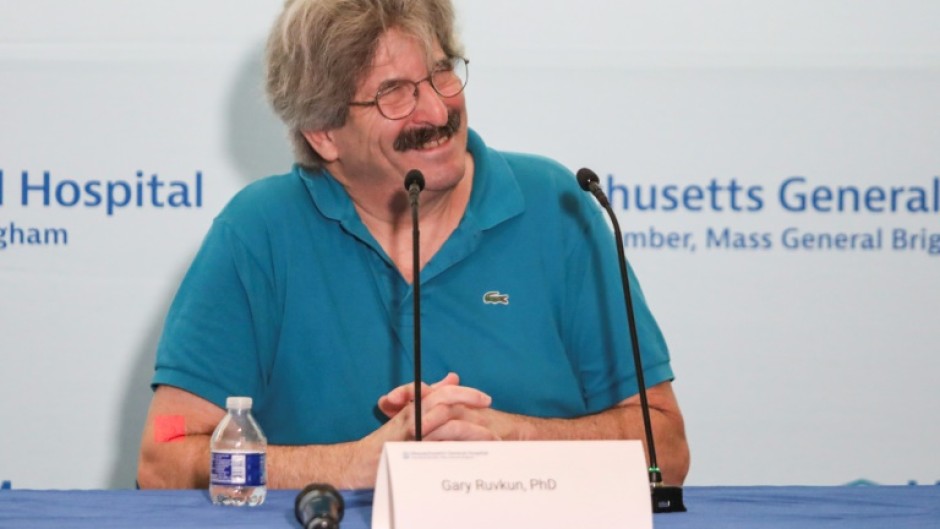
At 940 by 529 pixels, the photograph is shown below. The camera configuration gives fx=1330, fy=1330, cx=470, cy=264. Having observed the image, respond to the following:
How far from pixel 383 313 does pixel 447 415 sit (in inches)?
16.6

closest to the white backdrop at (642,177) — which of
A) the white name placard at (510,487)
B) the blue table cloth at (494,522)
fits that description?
the blue table cloth at (494,522)

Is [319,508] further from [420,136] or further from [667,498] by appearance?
[420,136]

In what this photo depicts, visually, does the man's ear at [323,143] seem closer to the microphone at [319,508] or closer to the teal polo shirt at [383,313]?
the teal polo shirt at [383,313]

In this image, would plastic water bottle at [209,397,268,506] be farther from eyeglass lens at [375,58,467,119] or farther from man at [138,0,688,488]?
eyeglass lens at [375,58,467,119]

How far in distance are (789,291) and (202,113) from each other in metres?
1.40

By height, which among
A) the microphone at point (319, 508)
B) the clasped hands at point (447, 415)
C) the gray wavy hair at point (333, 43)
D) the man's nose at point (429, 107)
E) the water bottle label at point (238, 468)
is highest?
the gray wavy hair at point (333, 43)

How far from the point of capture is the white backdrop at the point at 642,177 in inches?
118

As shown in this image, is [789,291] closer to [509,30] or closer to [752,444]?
[752,444]

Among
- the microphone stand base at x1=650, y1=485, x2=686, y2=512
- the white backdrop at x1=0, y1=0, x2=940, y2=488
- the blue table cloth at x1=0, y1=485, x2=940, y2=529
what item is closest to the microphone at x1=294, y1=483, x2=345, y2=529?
the blue table cloth at x1=0, y1=485, x2=940, y2=529

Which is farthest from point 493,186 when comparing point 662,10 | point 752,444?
point 752,444

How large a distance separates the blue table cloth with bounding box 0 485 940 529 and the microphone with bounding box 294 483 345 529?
35 millimetres

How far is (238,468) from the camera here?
1741mm

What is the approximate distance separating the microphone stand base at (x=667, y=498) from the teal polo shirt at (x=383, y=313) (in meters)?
0.72

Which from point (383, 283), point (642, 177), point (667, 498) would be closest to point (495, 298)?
point (383, 283)
